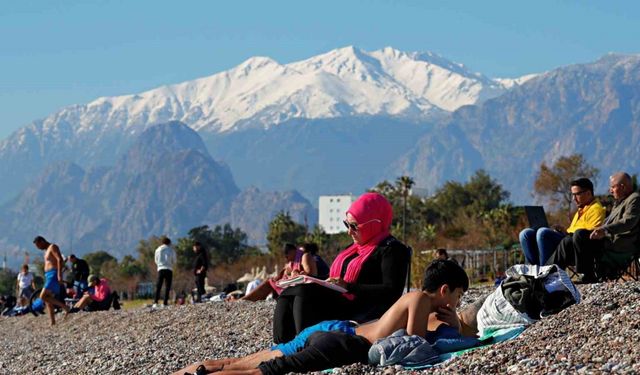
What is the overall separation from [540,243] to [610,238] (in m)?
0.69

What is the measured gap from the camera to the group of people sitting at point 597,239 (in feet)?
39.3

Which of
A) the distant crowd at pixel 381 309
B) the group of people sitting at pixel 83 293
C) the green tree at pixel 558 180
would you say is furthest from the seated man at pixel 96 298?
the green tree at pixel 558 180

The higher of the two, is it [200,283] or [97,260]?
[97,260]

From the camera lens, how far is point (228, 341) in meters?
13.6

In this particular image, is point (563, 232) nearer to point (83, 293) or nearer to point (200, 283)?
point (200, 283)

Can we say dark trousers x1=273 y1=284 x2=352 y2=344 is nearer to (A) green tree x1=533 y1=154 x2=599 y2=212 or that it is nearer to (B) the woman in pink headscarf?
(B) the woman in pink headscarf

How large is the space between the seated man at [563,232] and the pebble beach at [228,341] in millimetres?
943

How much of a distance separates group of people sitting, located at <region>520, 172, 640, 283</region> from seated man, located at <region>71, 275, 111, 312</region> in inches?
516

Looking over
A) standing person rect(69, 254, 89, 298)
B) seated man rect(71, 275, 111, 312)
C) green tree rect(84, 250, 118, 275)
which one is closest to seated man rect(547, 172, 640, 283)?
seated man rect(71, 275, 111, 312)

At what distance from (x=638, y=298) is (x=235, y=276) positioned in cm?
9278

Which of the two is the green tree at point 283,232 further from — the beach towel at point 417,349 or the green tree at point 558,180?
the beach towel at point 417,349

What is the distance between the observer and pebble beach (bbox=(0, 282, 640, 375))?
7445 millimetres

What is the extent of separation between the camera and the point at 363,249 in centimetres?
902

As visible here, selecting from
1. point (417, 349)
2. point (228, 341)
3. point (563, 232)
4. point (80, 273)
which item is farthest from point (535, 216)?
point (80, 273)
